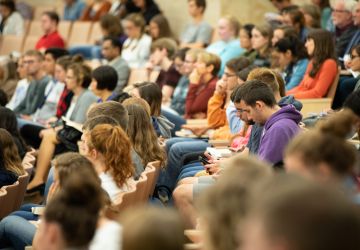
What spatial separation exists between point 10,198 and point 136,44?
15.8 feet

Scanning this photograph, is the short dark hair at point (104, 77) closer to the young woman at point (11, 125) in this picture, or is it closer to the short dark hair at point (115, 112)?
the young woman at point (11, 125)

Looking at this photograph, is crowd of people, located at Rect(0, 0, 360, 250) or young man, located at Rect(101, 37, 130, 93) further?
young man, located at Rect(101, 37, 130, 93)

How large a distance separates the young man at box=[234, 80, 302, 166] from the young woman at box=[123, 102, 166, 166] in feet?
2.31

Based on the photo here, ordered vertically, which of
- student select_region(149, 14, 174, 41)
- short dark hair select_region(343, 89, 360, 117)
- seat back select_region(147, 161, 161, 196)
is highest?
short dark hair select_region(343, 89, 360, 117)

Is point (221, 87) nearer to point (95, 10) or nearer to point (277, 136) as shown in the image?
point (277, 136)

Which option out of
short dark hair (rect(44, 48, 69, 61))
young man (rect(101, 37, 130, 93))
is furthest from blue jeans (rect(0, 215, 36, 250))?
short dark hair (rect(44, 48, 69, 61))

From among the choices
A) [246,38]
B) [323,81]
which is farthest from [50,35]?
[323,81]

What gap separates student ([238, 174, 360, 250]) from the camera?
180 centimetres

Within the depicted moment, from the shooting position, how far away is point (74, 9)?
11.8 metres

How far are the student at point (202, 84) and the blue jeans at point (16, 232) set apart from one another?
3.44 m

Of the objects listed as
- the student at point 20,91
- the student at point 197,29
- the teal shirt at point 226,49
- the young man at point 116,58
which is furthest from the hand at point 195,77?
the student at point 20,91

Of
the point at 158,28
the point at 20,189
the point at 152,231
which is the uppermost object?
the point at 152,231

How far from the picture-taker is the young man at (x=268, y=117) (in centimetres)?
440

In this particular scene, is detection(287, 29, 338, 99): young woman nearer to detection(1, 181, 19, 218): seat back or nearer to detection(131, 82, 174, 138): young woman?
detection(131, 82, 174, 138): young woman
